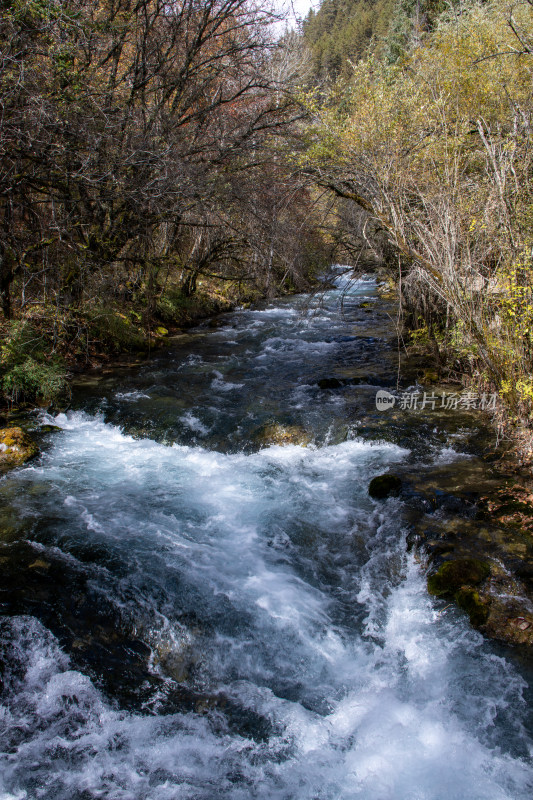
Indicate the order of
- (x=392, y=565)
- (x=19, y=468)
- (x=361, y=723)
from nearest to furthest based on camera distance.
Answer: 1. (x=361, y=723)
2. (x=392, y=565)
3. (x=19, y=468)

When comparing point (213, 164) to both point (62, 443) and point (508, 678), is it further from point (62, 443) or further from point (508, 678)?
point (508, 678)

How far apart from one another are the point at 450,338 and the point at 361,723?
6.99 meters

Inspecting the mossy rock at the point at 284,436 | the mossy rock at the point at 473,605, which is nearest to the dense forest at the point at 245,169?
the mossy rock at the point at 473,605

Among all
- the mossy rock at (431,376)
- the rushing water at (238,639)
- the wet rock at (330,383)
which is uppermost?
the mossy rock at (431,376)

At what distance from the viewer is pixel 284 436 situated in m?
7.81

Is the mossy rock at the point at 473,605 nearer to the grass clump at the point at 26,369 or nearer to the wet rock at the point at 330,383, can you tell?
the wet rock at the point at 330,383

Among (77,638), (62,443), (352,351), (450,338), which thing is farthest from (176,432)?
(352,351)

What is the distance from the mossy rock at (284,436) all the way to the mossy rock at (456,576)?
11.2ft

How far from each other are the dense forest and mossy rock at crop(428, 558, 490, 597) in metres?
2.20

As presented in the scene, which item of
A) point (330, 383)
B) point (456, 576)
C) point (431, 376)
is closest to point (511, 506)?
point (456, 576)

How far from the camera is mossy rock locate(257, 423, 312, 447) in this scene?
7707 millimetres

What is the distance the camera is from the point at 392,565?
4.90 m

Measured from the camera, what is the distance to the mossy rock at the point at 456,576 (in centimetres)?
438

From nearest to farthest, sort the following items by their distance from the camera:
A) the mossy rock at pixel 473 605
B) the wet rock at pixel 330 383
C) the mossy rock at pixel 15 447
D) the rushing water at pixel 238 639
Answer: the rushing water at pixel 238 639 < the mossy rock at pixel 473 605 < the mossy rock at pixel 15 447 < the wet rock at pixel 330 383
